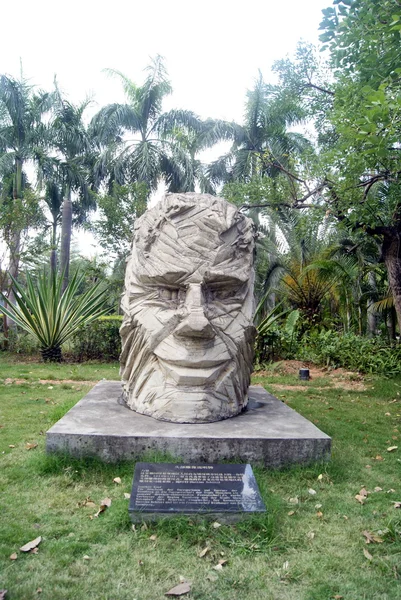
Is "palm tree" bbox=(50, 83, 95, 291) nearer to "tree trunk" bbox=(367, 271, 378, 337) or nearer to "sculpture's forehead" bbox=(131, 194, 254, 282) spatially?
"tree trunk" bbox=(367, 271, 378, 337)

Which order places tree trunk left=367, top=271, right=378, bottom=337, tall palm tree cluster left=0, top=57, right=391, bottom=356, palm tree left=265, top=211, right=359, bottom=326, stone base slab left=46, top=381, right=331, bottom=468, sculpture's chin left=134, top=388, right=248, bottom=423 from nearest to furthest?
stone base slab left=46, top=381, right=331, bottom=468
sculpture's chin left=134, top=388, right=248, bottom=423
palm tree left=265, top=211, right=359, bottom=326
tree trunk left=367, top=271, right=378, bottom=337
tall palm tree cluster left=0, top=57, right=391, bottom=356

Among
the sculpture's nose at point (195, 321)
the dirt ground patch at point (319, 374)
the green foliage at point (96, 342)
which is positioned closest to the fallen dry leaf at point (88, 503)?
the sculpture's nose at point (195, 321)

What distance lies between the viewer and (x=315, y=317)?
1318 cm

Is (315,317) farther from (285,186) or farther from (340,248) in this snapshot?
(285,186)

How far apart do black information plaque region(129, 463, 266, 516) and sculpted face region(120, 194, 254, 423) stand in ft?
3.00

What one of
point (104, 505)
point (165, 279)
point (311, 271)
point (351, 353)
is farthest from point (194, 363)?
point (311, 271)

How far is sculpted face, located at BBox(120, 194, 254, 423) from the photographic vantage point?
464 centimetres

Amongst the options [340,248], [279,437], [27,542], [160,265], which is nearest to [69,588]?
[27,542]

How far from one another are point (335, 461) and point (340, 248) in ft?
28.0

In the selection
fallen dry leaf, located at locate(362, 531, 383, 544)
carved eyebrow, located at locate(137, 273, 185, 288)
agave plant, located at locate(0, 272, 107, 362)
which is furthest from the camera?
agave plant, located at locate(0, 272, 107, 362)

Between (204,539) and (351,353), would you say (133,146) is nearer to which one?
(351,353)

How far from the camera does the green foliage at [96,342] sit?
11.9m

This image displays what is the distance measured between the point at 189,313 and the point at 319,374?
6559mm

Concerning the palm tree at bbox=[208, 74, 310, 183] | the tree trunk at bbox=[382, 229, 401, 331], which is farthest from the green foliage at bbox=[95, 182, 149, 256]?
the tree trunk at bbox=[382, 229, 401, 331]
